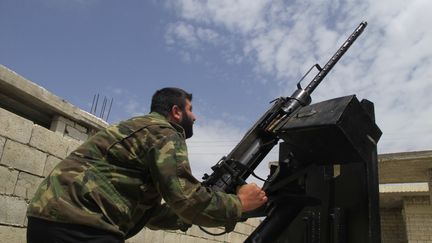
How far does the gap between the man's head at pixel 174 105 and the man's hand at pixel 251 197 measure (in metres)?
0.52

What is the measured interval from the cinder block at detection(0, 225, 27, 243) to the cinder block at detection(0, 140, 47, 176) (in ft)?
1.77

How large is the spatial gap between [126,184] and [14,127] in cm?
227

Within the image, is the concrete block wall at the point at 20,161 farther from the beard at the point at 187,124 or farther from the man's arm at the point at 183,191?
the man's arm at the point at 183,191

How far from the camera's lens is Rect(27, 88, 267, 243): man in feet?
6.34

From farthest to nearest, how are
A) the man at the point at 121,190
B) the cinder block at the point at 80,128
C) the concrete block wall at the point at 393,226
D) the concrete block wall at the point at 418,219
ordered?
the concrete block wall at the point at 393,226 → the concrete block wall at the point at 418,219 → the cinder block at the point at 80,128 → the man at the point at 121,190

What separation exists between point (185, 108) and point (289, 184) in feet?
3.08

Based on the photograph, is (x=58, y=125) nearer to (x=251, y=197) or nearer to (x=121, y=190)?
(x=121, y=190)

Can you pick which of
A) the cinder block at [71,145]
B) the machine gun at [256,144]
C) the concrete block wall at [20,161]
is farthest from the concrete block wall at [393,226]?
the concrete block wall at [20,161]

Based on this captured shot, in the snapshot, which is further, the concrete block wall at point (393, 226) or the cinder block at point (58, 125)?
the concrete block wall at point (393, 226)

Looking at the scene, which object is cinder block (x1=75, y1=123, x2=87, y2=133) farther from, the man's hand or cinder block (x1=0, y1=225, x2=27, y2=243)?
the man's hand

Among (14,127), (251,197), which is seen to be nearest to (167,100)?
(251,197)

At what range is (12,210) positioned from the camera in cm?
378

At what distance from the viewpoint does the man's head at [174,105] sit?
2434 millimetres

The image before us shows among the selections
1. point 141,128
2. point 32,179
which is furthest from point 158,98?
point 32,179
